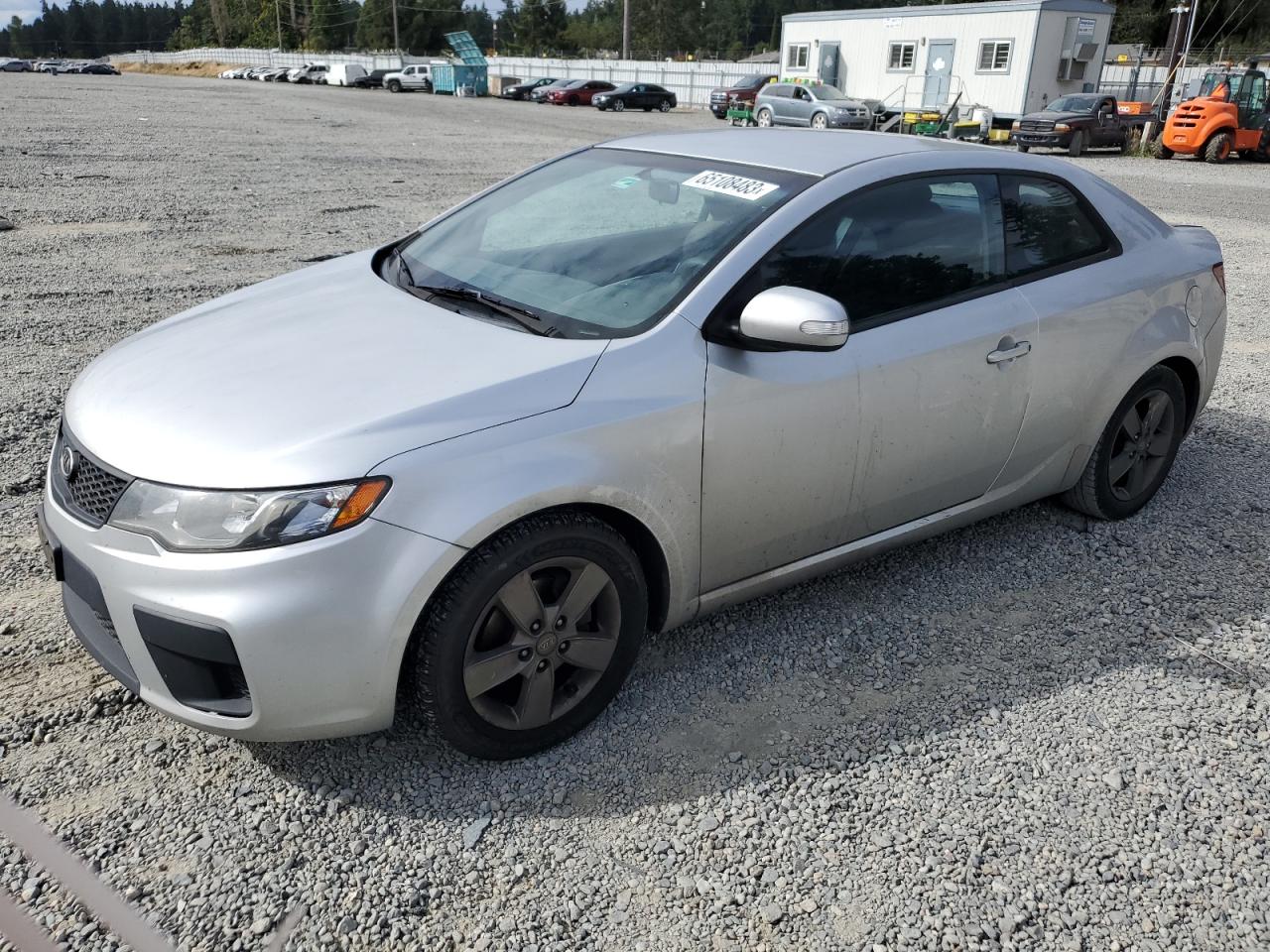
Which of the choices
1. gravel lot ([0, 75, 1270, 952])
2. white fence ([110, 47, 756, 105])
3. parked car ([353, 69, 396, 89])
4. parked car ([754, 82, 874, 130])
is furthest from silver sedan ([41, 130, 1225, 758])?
parked car ([353, 69, 396, 89])

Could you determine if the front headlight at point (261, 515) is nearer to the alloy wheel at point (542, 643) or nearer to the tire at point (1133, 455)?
the alloy wheel at point (542, 643)

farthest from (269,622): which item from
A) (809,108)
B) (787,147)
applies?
(809,108)

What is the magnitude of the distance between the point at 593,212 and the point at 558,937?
2.38 metres

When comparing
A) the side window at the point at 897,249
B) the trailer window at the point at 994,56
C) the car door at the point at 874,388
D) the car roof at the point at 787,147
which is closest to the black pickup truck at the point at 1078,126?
the trailer window at the point at 994,56

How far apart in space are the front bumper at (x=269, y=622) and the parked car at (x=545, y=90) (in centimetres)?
4809

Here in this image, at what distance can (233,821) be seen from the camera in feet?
8.50

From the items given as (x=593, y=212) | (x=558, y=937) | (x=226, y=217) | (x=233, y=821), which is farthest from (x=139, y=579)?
(x=226, y=217)

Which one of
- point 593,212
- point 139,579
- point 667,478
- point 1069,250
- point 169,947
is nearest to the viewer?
point 169,947

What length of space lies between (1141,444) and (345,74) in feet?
216

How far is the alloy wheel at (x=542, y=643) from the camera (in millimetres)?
2654

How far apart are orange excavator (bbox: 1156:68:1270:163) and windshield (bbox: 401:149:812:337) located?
77.8 feet

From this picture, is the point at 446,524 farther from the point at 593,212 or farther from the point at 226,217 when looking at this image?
the point at 226,217

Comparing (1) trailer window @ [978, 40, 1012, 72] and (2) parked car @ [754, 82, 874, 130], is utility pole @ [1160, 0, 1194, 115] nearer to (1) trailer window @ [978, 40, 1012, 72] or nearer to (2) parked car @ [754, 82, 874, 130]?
(1) trailer window @ [978, 40, 1012, 72]

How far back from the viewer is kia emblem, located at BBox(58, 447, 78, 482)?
2.69 meters
